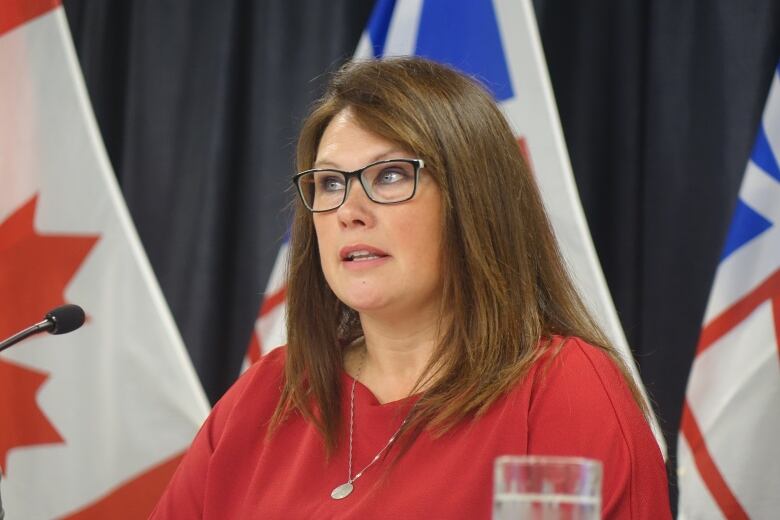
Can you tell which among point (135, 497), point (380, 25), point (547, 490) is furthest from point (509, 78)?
point (547, 490)

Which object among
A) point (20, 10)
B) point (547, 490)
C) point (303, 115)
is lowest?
point (547, 490)

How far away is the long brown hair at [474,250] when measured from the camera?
157 centimetres

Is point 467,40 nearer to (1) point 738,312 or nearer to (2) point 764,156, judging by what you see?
(2) point 764,156

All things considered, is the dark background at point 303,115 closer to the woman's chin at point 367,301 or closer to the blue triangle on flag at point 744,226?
the blue triangle on flag at point 744,226

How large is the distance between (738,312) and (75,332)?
167cm

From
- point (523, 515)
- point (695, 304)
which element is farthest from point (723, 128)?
point (523, 515)

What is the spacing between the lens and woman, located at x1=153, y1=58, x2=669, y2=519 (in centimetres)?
148

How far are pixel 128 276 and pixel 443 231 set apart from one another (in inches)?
54.5

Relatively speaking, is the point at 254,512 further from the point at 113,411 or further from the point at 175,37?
the point at 175,37

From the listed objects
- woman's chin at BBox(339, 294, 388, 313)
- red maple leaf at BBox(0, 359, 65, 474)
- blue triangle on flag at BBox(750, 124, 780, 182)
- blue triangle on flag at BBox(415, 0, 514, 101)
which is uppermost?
blue triangle on flag at BBox(415, 0, 514, 101)

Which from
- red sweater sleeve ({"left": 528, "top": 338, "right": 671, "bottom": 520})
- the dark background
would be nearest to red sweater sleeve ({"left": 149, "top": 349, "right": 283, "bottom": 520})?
red sweater sleeve ({"left": 528, "top": 338, "right": 671, "bottom": 520})

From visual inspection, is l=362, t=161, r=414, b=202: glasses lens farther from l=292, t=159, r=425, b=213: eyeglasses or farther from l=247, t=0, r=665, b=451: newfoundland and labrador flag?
l=247, t=0, r=665, b=451: newfoundland and labrador flag

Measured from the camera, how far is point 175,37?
9.73ft

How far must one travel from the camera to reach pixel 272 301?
2609 mm
